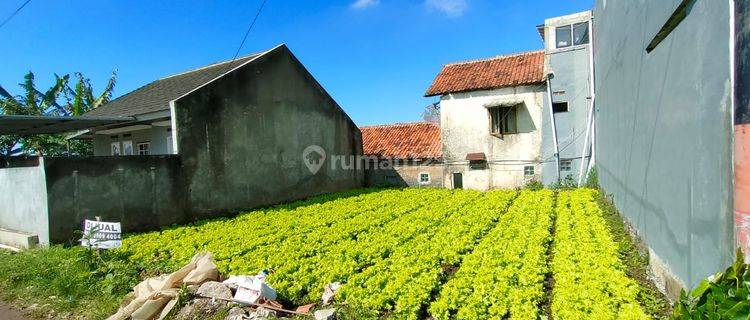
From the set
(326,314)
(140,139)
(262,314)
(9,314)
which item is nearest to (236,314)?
(262,314)

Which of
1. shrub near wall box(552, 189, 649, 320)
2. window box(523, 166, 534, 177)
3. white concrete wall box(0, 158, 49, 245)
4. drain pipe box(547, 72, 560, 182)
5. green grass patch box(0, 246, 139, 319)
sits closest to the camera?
shrub near wall box(552, 189, 649, 320)

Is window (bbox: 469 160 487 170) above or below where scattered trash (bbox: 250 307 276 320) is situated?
above

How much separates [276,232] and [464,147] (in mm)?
11467

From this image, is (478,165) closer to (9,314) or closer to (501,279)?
(501,279)

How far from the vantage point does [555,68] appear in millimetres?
16547

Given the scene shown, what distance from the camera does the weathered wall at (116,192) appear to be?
8781 mm

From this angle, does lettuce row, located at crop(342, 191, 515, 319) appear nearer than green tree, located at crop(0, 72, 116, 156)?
Yes

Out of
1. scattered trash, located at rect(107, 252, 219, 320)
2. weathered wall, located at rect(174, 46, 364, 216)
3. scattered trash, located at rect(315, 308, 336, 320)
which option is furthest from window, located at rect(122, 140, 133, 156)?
scattered trash, located at rect(315, 308, 336, 320)

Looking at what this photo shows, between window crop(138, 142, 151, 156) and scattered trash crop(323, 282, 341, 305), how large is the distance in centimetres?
1227

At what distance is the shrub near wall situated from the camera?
4234mm

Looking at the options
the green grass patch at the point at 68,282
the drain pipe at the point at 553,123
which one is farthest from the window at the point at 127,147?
the drain pipe at the point at 553,123

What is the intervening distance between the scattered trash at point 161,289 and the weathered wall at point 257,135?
20.1 ft

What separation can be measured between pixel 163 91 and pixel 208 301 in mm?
12588

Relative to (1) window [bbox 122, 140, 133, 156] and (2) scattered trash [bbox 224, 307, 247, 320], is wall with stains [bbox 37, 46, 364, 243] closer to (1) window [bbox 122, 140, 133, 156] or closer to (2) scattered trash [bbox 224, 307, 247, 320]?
(1) window [bbox 122, 140, 133, 156]
